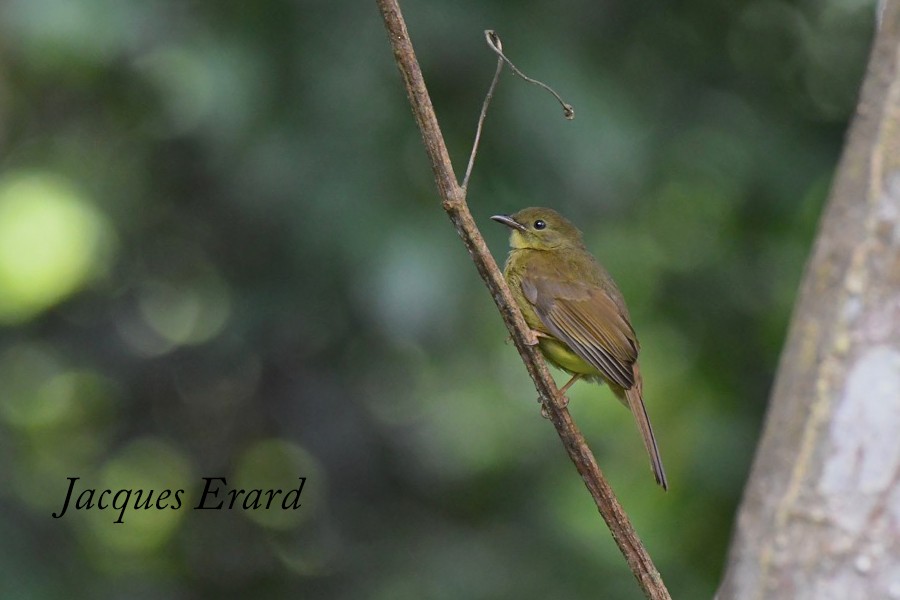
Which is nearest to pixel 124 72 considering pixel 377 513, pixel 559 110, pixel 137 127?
pixel 137 127

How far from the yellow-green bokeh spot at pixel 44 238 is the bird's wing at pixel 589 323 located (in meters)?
1.87

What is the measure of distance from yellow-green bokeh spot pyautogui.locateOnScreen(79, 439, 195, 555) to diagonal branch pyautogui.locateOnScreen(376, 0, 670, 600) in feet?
12.0

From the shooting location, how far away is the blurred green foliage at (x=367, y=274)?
4.24 meters

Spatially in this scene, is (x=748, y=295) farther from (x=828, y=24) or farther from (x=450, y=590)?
(x=450, y=590)

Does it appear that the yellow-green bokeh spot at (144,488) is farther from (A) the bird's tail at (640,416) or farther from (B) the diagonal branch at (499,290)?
(B) the diagonal branch at (499,290)

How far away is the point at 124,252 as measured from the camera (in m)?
6.07

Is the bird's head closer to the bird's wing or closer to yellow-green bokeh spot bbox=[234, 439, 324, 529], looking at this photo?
the bird's wing

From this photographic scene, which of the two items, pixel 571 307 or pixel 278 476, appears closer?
pixel 571 307

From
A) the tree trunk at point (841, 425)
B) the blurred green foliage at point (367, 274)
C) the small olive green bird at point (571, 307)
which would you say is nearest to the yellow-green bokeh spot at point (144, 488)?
the blurred green foliage at point (367, 274)

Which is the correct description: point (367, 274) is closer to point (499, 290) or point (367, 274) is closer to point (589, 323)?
point (589, 323)

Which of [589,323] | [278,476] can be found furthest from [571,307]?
[278,476]

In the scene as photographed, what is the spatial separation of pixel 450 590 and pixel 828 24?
281cm

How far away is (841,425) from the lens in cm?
233

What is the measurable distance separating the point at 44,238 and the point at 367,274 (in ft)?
5.43
